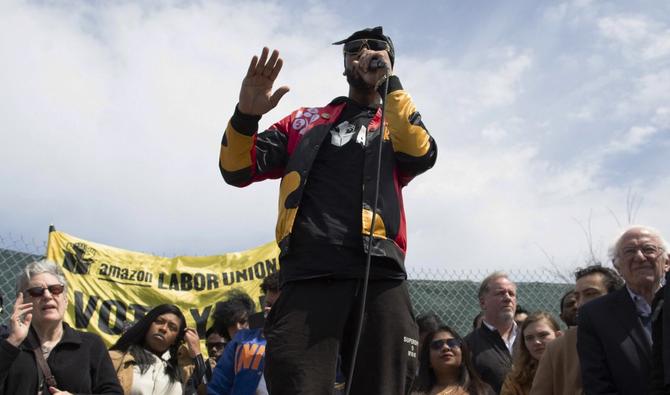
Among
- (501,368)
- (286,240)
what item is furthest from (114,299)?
(286,240)

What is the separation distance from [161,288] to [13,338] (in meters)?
3.64

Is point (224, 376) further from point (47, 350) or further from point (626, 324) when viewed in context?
point (626, 324)

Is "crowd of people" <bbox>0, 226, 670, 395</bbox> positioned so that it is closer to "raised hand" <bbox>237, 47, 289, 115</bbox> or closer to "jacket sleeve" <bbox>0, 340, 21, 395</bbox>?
"jacket sleeve" <bbox>0, 340, 21, 395</bbox>

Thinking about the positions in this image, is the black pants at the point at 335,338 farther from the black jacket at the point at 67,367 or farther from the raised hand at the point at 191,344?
the raised hand at the point at 191,344

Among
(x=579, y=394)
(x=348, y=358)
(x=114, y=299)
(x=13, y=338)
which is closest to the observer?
(x=348, y=358)

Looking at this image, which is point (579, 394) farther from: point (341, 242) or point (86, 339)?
point (86, 339)

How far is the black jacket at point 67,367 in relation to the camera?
3828 millimetres

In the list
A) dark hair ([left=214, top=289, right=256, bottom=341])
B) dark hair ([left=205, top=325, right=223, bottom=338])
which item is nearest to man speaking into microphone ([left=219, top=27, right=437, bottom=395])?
dark hair ([left=214, top=289, right=256, bottom=341])

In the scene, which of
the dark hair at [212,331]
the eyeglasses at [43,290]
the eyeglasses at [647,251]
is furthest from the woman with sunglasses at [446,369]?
the eyeglasses at [43,290]

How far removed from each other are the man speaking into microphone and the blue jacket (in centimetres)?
242

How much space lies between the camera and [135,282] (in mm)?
7301

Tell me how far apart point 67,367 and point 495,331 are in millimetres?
3210

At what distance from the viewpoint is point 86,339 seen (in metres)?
4.22

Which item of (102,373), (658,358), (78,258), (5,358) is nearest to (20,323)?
(5,358)
